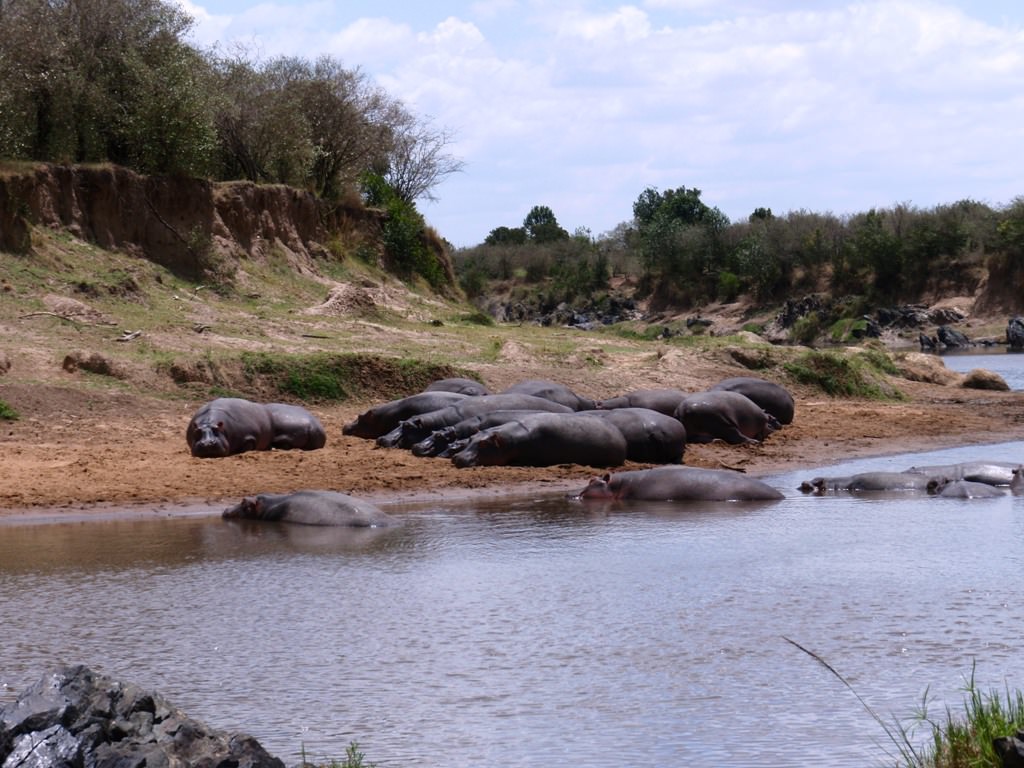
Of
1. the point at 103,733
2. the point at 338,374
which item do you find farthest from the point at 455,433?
the point at 103,733

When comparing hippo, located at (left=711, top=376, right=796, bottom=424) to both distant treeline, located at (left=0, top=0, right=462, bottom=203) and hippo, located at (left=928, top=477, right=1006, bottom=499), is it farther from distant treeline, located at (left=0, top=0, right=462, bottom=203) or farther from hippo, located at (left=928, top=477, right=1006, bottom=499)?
distant treeline, located at (left=0, top=0, right=462, bottom=203)

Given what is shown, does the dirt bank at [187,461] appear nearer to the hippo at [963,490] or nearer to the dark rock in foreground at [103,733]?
the hippo at [963,490]

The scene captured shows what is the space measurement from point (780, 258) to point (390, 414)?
185 feet

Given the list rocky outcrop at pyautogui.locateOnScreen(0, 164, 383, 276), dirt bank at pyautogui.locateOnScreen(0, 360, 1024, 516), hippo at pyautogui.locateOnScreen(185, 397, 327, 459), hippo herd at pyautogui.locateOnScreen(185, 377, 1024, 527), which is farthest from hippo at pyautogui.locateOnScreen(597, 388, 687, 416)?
rocky outcrop at pyautogui.locateOnScreen(0, 164, 383, 276)

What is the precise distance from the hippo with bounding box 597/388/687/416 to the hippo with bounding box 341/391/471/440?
7.73 feet

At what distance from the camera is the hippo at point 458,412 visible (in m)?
15.9

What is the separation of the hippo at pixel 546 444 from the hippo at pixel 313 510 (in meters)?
2.91

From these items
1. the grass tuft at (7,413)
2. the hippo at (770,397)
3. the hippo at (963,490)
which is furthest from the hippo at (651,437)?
the grass tuft at (7,413)

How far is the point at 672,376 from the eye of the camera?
22156 millimetres

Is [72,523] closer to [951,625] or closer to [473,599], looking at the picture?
[473,599]

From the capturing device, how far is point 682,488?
13.4 m

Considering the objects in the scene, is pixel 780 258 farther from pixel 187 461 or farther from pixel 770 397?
pixel 187 461

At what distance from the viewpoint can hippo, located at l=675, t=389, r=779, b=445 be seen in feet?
57.3

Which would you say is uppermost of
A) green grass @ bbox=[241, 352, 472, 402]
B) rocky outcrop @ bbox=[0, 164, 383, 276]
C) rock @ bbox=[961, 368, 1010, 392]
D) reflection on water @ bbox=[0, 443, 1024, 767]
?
rocky outcrop @ bbox=[0, 164, 383, 276]
